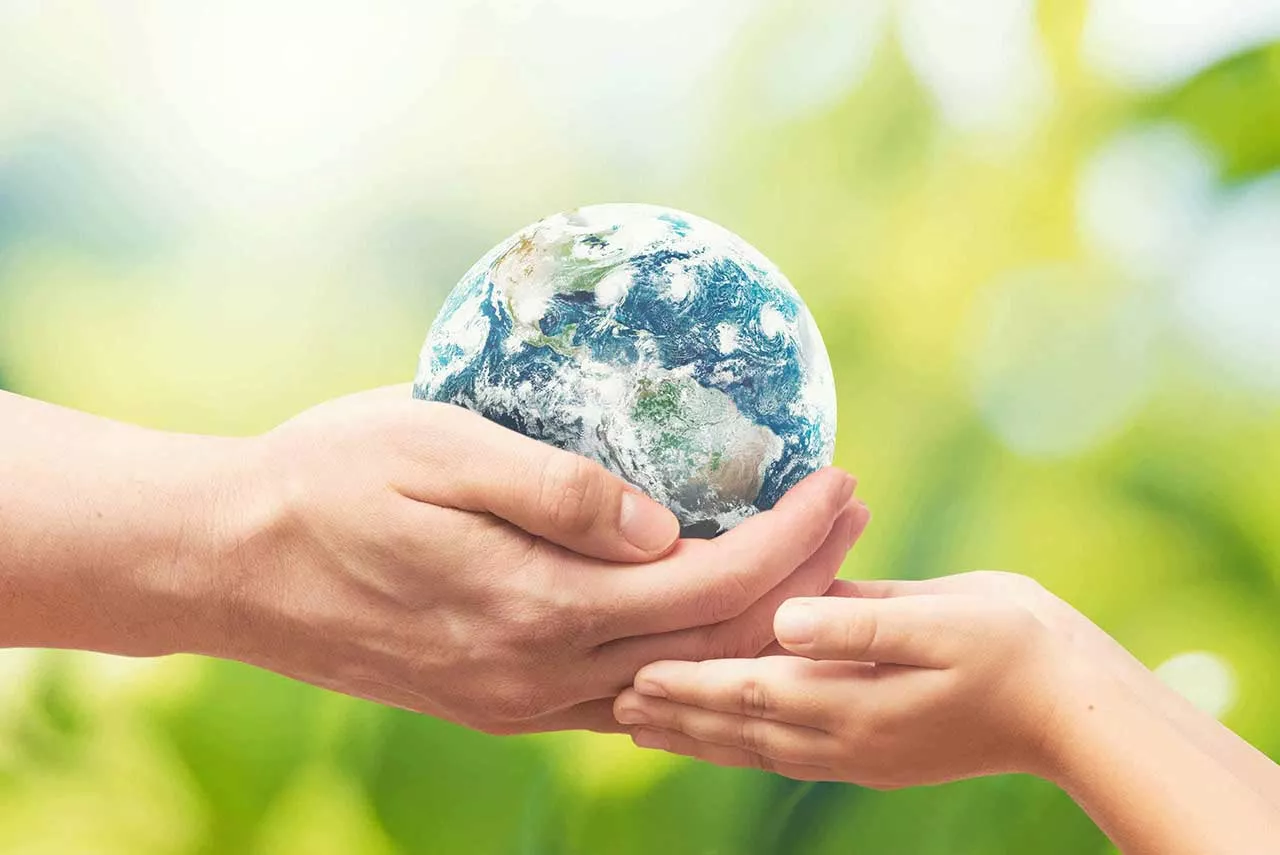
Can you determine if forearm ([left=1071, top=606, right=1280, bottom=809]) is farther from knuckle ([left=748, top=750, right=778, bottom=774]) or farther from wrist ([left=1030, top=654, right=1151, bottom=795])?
knuckle ([left=748, top=750, right=778, bottom=774])

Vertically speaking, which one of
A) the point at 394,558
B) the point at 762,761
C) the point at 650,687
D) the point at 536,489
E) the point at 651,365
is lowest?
the point at 762,761

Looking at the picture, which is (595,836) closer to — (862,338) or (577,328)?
(862,338)

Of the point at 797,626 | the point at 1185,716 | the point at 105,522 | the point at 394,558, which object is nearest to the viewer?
the point at 797,626

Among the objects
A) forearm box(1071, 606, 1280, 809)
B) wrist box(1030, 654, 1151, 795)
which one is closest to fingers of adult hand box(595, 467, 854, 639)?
wrist box(1030, 654, 1151, 795)

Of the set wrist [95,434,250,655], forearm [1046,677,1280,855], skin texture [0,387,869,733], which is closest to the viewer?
forearm [1046,677,1280,855]

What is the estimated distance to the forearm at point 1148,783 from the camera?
115 cm

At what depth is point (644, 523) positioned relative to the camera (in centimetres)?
125

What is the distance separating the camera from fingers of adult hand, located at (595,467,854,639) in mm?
1267

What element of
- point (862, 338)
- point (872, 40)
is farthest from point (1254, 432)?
point (872, 40)

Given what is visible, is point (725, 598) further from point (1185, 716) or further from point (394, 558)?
point (1185, 716)

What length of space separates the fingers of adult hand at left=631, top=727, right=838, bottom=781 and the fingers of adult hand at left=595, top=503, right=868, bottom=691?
0.27ft

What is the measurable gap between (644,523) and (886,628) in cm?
27

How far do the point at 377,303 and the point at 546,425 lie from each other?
58.8 inches

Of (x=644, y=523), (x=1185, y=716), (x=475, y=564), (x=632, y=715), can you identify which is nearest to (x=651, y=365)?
(x=644, y=523)
